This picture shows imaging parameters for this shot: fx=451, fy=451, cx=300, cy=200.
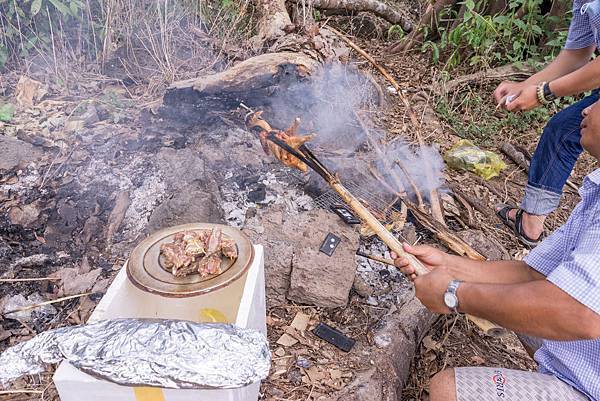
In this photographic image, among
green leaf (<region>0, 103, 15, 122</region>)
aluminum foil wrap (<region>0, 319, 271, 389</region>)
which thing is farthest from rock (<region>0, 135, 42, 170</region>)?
aluminum foil wrap (<region>0, 319, 271, 389</region>)

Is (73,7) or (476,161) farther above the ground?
(73,7)

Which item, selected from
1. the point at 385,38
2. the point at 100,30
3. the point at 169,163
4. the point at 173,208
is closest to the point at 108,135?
the point at 169,163

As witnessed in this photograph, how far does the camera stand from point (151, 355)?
1862 millimetres

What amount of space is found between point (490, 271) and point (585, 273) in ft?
3.26

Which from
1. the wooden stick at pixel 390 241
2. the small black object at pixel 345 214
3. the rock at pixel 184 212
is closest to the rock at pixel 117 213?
the rock at pixel 184 212

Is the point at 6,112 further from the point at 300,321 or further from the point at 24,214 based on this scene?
the point at 300,321

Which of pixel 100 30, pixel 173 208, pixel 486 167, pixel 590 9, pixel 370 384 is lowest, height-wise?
pixel 486 167

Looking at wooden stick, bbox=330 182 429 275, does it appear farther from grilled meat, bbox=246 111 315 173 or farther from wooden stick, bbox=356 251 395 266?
wooden stick, bbox=356 251 395 266

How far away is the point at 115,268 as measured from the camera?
3688 millimetres

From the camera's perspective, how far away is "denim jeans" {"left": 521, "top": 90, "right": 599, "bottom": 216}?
13.2 ft

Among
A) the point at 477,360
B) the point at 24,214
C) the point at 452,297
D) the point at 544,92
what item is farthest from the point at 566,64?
the point at 24,214

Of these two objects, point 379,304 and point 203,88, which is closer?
point 379,304

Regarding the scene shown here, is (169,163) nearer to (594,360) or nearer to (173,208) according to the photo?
(173,208)

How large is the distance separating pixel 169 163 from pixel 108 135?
1.11 meters
